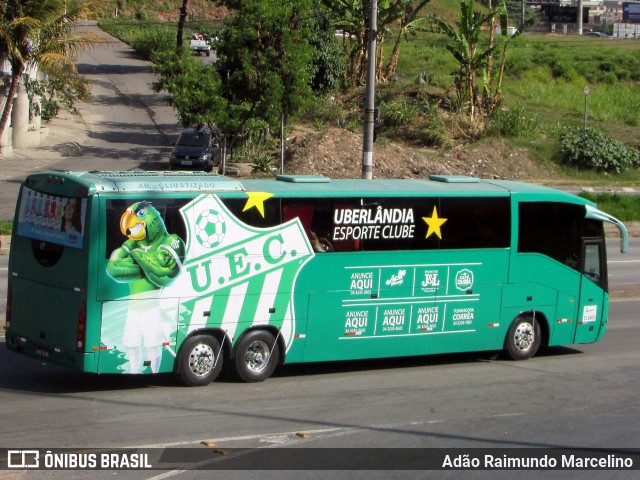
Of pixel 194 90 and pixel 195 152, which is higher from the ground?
pixel 194 90

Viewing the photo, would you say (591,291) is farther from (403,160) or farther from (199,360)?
(403,160)

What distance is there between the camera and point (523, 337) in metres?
14.9

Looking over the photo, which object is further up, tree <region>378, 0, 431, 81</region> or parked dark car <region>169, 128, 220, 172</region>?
tree <region>378, 0, 431, 81</region>

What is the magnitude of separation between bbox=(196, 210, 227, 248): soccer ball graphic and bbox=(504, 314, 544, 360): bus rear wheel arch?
528 cm

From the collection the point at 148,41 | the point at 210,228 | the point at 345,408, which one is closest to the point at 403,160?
the point at 210,228

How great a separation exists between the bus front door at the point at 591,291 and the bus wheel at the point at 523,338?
853mm

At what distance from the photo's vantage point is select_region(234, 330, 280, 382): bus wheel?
12.5m

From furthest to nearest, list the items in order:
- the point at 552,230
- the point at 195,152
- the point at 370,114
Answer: the point at 195,152
the point at 370,114
the point at 552,230

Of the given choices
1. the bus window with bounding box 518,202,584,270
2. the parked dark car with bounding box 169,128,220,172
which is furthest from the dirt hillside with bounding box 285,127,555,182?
the bus window with bounding box 518,202,584,270

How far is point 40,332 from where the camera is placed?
11.8 m

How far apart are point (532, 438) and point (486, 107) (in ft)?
132

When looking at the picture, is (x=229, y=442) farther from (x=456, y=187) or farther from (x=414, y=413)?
(x=456, y=187)

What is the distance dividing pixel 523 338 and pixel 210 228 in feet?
19.1

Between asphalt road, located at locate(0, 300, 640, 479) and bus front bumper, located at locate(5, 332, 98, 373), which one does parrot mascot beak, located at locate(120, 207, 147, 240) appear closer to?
bus front bumper, located at locate(5, 332, 98, 373)
